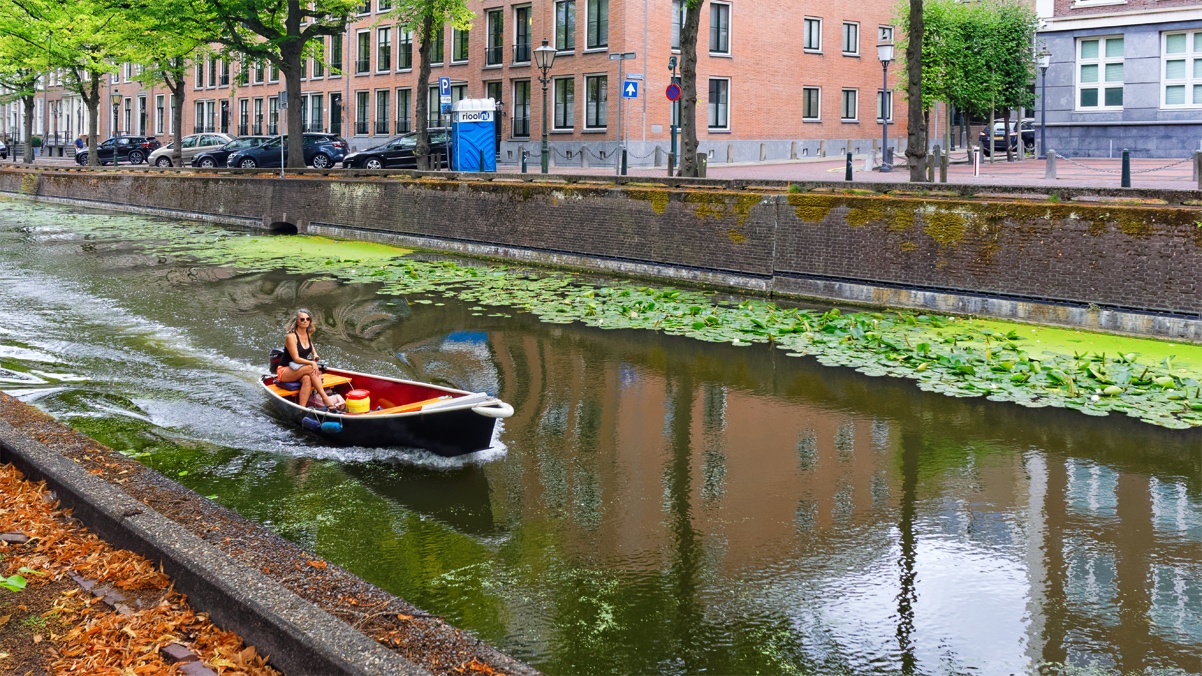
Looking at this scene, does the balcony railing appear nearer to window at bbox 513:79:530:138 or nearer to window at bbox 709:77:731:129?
window at bbox 513:79:530:138

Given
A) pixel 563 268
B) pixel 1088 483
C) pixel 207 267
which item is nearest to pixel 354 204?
pixel 207 267

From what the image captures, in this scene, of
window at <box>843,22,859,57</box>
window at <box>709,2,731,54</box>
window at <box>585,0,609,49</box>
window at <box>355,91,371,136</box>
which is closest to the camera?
window at <box>585,0,609,49</box>

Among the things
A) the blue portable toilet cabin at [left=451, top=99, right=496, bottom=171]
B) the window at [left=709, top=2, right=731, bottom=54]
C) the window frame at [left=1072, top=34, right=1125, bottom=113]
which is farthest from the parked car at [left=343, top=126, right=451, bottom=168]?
the window frame at [left=1072, top=34, right=1125, bottom=113]

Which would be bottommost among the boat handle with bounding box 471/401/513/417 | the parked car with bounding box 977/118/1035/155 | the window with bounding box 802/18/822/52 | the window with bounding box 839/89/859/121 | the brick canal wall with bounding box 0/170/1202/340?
the boat handle with bounding box 471/401/513/417

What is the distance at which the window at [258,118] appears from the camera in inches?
2677

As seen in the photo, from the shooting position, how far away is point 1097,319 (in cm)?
1706

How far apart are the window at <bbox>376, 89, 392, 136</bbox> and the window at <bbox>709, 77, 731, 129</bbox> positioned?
56.3ft

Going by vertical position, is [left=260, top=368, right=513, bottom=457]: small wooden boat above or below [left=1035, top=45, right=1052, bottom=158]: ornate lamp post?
below

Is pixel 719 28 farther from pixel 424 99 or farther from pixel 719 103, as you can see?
pixel 424 99

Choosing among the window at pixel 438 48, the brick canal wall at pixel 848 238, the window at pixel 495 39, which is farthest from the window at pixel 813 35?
the brick canal wall at pixel 848 238

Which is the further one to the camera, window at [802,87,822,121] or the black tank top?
window at [802,87,822,121]

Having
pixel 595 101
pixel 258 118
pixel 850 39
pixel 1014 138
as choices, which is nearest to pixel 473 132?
pixel 595 101

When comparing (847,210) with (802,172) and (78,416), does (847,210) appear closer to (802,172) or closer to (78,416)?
(78,416)

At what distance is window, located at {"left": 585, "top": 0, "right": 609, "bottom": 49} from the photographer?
→ 47.1m
